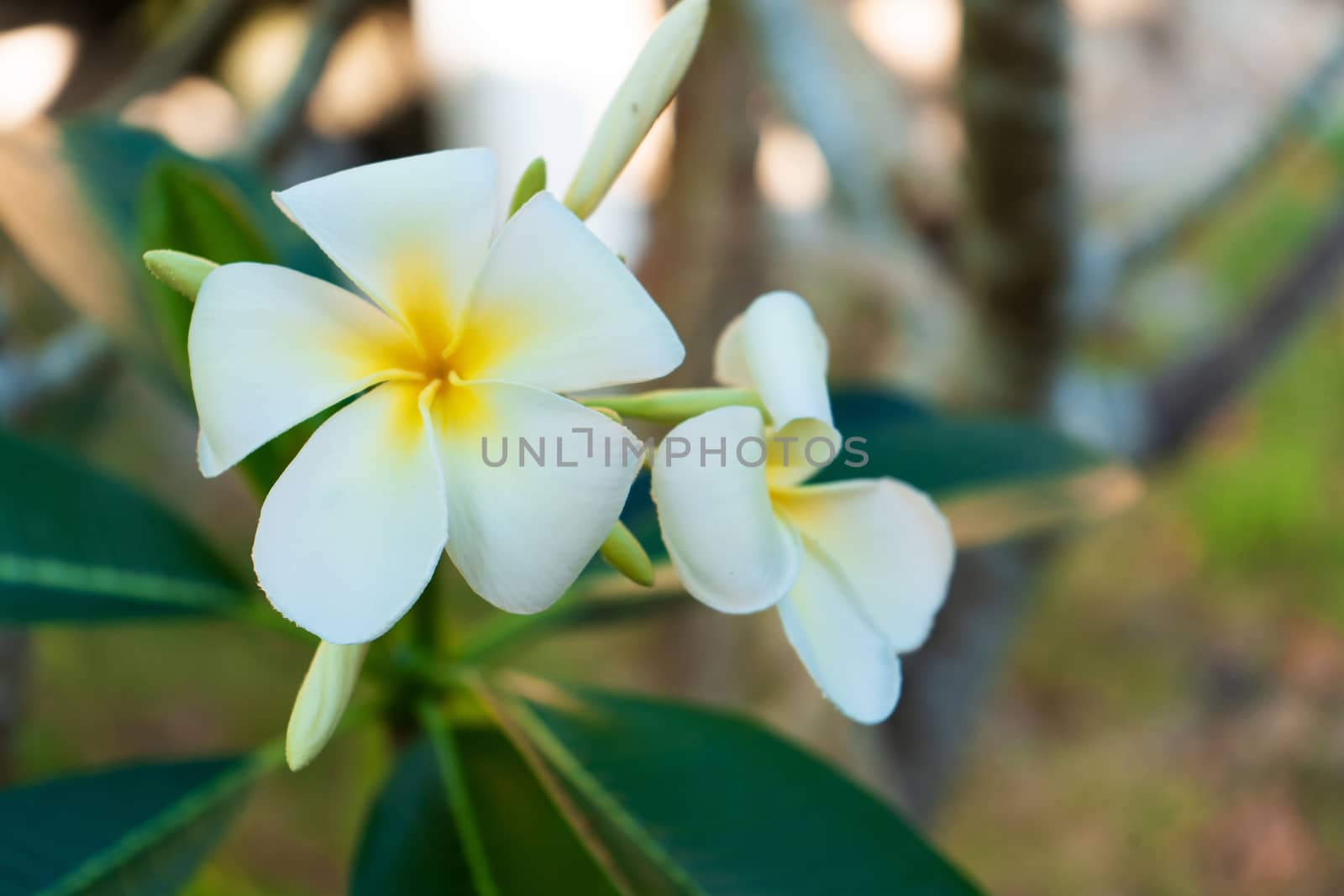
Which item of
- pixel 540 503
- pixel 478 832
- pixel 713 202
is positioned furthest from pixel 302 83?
pixel 540 503

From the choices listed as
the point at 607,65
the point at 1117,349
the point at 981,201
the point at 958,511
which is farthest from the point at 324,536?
the point at 1117,349

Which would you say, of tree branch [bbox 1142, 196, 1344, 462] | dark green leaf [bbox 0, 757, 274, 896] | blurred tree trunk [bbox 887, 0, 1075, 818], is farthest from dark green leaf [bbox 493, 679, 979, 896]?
tree branch [bbox 1142, 196, 1344, 462]

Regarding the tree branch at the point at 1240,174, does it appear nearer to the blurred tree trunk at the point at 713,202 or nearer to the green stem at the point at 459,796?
the blurred tree trunk at the point at 713,202

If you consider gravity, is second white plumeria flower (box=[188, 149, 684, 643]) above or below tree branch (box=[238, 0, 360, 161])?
below

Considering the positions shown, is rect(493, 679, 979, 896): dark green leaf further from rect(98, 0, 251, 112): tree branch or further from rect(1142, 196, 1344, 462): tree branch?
rect(98, 0, 251, 112): tree branch

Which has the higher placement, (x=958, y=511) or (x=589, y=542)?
(x=958, y=511)

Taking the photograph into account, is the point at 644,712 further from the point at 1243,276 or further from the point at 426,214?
the point at 1243,276

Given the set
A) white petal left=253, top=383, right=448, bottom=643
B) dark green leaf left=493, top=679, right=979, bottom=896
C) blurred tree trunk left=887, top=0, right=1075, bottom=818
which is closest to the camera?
white petal left=253, top=383, right=448, bottom=643
